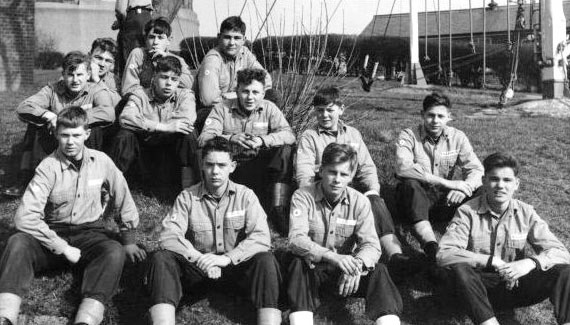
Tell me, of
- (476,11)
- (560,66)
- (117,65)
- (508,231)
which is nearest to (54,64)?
(117,65)

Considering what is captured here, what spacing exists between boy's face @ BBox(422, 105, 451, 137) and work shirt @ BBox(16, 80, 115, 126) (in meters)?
2.61

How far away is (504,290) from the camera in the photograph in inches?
181

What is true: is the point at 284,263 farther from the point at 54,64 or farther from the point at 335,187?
the point at 54,64

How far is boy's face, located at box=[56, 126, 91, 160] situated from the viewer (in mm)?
4742

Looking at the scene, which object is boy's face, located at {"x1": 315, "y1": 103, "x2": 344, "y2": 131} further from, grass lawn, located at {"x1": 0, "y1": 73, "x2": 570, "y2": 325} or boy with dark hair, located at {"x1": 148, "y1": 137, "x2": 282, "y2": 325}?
boy with dark hair, located at {"x1": 148, "y1": 137, "x2": 282, "y2": 325}

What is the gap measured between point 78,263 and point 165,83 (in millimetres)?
1850

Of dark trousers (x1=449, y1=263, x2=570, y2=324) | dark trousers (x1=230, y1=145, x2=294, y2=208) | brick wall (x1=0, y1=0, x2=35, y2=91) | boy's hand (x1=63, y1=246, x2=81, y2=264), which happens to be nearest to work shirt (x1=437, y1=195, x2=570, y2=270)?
dark trousers (x1=449, y1=263, x2=570, y2=324)

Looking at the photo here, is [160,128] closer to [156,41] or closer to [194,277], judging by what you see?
[156,41]

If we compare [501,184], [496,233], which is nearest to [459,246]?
[496,233]

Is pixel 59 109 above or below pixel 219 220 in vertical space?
above

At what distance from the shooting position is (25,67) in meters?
14.2

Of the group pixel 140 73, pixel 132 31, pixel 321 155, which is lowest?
pixel 321 155

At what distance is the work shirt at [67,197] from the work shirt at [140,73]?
1784mm

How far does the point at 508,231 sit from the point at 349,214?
3.46ft
